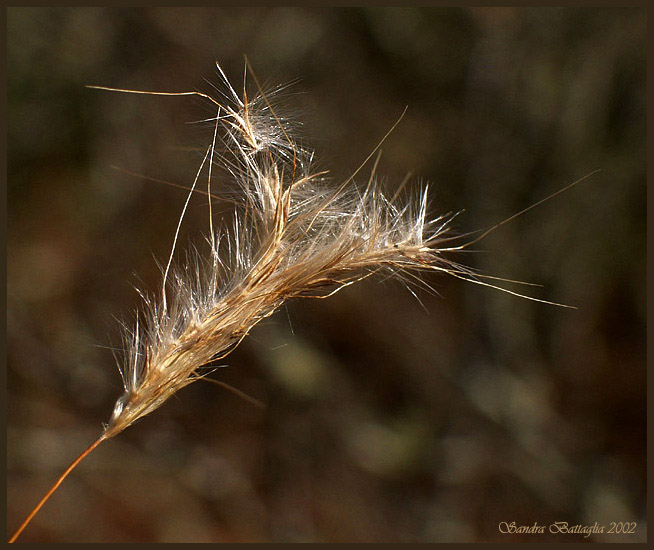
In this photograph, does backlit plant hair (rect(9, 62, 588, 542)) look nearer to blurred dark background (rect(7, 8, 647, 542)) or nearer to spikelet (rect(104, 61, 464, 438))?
spikelet (rect(104, 61, 464, 438))

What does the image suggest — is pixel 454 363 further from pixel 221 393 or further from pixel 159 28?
pixel 159 28

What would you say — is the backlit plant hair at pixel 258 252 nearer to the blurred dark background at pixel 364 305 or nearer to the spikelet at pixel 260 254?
the spikelet at pixel 260 254

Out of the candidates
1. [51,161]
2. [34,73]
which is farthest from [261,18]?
[51,161]

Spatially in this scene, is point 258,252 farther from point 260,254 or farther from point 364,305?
point 364,305

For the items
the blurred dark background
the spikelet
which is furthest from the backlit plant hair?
the blurred dark background

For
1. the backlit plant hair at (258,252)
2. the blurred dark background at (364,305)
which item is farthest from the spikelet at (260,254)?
the blurred dark background at (364,305)

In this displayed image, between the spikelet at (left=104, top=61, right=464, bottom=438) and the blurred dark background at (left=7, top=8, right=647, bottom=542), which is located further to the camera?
the blurred dark background at (left=7, top=8, right=647, bottom=542)
